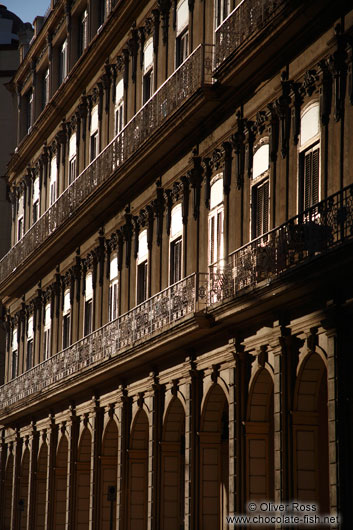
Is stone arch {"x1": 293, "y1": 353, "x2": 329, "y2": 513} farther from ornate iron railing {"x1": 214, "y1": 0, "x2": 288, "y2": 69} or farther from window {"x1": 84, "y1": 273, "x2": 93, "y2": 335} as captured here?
window {"x1": 84, "y1": 273, "x2": 93, "y2": 335}

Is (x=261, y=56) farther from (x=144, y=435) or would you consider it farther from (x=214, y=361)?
(x=144, y=435)

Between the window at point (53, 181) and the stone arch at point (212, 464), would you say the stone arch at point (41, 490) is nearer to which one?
the window at point (53, 181)

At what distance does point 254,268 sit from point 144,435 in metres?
9.35

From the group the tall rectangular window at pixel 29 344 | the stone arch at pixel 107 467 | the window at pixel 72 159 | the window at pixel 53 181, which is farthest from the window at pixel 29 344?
the stone arch at pixel 107 467

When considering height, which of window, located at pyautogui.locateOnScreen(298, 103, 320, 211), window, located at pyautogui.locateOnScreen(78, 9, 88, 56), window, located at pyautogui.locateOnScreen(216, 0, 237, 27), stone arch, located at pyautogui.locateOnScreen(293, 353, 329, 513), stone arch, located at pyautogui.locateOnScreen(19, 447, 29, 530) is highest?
window, located at pyautogui.locateOnScreen(78, 9, 88, 56)

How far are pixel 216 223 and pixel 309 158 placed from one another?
440cm

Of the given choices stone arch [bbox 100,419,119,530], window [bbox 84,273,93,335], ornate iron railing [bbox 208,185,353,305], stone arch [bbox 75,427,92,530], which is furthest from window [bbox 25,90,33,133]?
ornate iron railing [bbox 208,185,353,305]

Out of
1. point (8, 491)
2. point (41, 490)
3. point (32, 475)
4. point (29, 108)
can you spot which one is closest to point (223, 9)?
point (32, 475)

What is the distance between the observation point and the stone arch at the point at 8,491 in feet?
139

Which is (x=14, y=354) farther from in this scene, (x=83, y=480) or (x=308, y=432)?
(x=308, y=432)

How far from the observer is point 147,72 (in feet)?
101

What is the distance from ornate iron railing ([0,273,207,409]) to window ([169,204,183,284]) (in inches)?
35.5

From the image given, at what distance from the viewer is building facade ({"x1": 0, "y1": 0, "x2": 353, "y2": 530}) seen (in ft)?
67.0

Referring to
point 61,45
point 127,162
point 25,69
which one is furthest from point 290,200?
point 25,69
